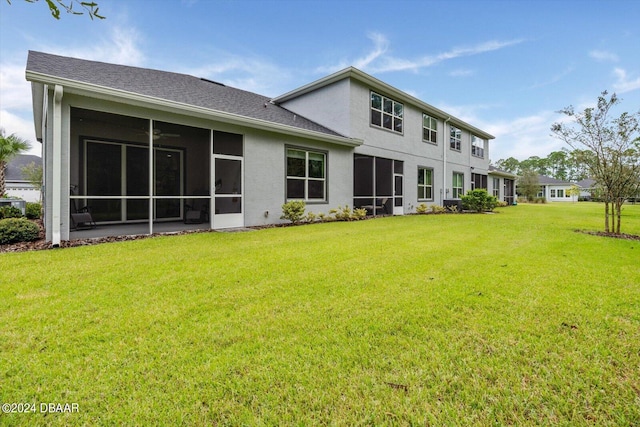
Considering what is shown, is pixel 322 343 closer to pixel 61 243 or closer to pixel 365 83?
pixel 61 243

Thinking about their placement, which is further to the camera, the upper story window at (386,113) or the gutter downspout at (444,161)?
the gutter downspout at (444,161)

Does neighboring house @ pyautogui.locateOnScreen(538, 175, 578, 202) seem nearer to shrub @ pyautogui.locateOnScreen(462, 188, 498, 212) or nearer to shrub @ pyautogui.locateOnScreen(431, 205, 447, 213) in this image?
shrub @ pyautogui.locateOnScreen(462, 188, 498, 212)

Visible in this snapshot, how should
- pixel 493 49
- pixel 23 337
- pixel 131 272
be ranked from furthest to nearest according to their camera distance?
pixel 493 49 → pixel 131 272 → pixel 23 337

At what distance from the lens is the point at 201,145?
11898 mm

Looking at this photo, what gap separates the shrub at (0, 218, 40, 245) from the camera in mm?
6227

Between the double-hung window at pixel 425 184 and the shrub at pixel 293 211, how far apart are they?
926 cm

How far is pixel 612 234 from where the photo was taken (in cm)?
821

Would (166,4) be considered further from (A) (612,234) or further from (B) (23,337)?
(A) (612,234)

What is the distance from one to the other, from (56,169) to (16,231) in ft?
5.47

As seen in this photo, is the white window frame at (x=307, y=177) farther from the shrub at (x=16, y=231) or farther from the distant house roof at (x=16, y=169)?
the distant house roof at (x=16, y=169)

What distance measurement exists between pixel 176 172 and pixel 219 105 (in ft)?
11.5

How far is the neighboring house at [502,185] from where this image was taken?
26.6 m

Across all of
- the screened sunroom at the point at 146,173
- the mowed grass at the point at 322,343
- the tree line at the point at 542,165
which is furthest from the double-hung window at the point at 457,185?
the tree line at the point at 542,165

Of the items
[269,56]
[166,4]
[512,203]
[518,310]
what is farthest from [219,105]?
[512,203]
